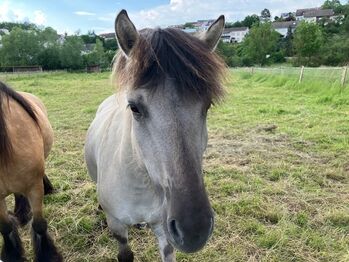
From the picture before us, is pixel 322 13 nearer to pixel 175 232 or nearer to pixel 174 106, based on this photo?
pixel 174 106

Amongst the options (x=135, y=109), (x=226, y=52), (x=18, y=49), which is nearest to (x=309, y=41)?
(x=226, y=52)

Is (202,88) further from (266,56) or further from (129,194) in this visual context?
(266,56)

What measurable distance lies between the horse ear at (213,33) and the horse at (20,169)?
160 centimetres

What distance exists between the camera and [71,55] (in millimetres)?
48906

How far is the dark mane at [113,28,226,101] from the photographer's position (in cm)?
158

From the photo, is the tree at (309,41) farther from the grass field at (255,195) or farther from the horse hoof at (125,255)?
the horse hoof at (125,255)

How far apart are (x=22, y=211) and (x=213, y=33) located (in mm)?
2845

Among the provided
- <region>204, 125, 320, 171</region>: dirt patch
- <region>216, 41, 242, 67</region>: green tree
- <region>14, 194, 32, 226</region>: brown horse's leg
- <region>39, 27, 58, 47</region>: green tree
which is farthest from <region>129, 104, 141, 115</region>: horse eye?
<region>39, 27, 58, 47</region>: green tree

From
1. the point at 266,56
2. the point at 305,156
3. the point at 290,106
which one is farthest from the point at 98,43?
the point at 305,156

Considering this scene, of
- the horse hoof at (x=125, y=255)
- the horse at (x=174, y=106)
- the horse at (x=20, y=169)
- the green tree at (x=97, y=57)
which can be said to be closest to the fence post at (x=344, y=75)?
the horse hoof at (x=125, y=255)

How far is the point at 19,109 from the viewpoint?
9.01 ft

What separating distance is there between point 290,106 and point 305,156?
182 inches

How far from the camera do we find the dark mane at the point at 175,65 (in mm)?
1583

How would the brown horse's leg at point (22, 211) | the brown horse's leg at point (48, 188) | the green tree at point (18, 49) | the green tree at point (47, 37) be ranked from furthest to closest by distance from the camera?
the green tree at point (47, 37), the green tree at point (18, 49), the brown horse's leg at point (48, 188), the brown horse's leg at point (22, 211)
